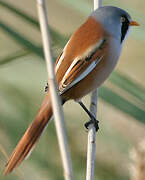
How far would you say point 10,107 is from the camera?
227cm

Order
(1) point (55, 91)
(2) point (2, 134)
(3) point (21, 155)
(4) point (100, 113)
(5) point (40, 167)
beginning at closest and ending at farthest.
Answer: (1) point (55, 91)
(3) point (21, 155)
(5) point (40, 167)
(2) point (2, 134)
(4) point (100, 113)

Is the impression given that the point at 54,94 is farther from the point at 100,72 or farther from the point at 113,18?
the point at 113,18

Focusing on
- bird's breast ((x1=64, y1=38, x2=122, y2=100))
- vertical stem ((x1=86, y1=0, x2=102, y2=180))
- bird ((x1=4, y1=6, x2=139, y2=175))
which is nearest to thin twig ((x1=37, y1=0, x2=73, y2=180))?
vertical stem ((x1=86, y1=0, x2=102, y2=180))

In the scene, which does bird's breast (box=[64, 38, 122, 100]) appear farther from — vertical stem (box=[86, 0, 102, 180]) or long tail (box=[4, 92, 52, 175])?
long tail (box=[4, 92, 52, 175])

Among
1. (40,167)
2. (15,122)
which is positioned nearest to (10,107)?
(15,122)

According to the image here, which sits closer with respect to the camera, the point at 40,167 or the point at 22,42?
the point at 22,42

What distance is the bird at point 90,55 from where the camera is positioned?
5.43 ft

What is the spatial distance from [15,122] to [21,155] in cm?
72

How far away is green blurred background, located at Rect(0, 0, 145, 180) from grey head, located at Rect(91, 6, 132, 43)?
0.11ft

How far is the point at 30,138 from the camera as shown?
1.54 m

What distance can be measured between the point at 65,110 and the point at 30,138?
948 mm

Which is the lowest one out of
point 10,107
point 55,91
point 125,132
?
point 55,91

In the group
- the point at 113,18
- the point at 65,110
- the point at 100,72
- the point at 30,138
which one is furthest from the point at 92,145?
the point at 65,110

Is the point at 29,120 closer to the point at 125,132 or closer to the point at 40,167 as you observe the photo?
the point at 40,167
